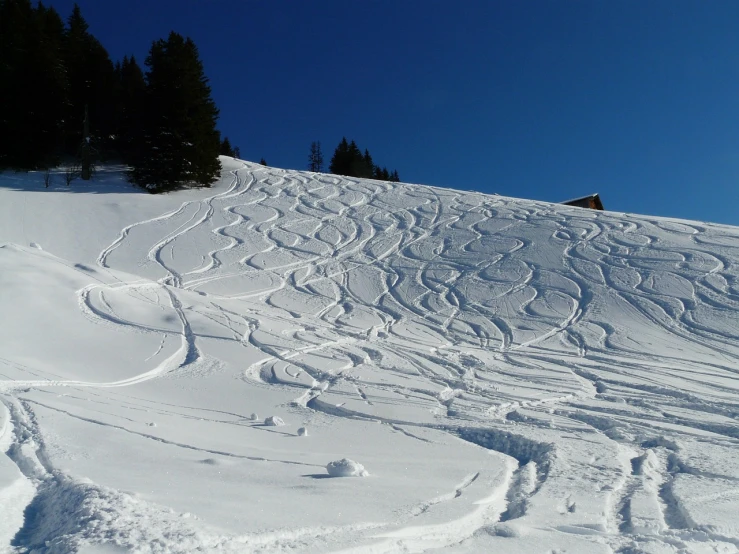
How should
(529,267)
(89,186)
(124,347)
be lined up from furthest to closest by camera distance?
1. (89,186)
2. (529,267)
3. (124,347)

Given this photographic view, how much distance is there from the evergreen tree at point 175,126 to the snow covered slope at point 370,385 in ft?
16.3

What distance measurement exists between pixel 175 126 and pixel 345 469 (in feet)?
78.3

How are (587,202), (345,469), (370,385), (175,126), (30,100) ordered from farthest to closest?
(587,202)
(30,100)
(175,126)
(370,385)
(345,469)

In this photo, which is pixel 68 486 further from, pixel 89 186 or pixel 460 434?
pixel 89 186

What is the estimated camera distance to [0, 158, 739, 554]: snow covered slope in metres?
3.43


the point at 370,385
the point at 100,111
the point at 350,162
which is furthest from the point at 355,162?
the point at 370,385

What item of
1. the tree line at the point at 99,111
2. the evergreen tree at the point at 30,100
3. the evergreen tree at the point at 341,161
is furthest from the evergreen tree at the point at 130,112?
the evergreen tree at the point at 341,161

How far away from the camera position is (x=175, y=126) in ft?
82.6

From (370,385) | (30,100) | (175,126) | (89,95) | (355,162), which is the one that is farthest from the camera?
(355,162)

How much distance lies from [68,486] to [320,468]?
1798 millimetres

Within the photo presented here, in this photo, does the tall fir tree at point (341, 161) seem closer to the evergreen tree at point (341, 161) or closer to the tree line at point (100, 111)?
the evergreen tree at point (341, 161)

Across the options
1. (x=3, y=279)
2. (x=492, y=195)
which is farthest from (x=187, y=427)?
(x=492, y=195)

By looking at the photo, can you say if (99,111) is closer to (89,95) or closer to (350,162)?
(89,95)

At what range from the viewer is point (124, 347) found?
8242 millimetres
